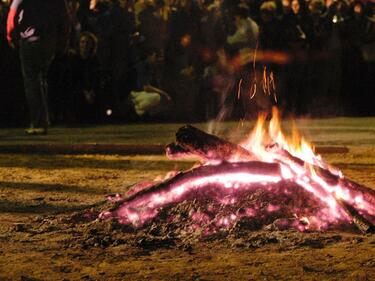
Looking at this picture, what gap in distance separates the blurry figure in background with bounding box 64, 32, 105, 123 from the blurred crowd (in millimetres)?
18

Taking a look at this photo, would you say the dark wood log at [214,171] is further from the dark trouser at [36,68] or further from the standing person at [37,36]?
the dark trouser at [36,68]

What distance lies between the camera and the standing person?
1208 centimetres

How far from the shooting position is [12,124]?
595 inches

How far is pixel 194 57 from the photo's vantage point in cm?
1455

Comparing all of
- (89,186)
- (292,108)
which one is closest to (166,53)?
(292,108)

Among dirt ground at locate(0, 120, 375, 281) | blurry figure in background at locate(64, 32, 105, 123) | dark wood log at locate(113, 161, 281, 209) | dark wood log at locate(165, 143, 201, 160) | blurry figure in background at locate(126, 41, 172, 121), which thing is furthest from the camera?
blurry figure in background at locate(64, 32, 105, 123)

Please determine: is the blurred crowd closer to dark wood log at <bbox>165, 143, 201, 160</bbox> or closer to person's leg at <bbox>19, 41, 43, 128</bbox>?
person's leg at <bbox>19, 41, 43, 128</bbox>

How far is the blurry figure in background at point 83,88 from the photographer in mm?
14680

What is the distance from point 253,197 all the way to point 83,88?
9192 mm

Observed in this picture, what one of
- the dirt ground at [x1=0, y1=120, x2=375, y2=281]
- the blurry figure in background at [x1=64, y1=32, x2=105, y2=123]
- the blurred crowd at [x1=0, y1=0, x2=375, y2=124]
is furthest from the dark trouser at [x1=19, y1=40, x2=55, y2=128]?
the dirt ground at [x1=0, y1=120, x2=375, y2=281]

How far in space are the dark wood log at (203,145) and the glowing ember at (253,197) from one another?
0.01 m

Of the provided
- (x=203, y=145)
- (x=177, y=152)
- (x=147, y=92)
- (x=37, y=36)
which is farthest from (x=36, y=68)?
(x=203, y=145)

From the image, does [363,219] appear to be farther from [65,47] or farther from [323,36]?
[323,36]

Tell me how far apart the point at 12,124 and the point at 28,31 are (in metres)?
3.21
